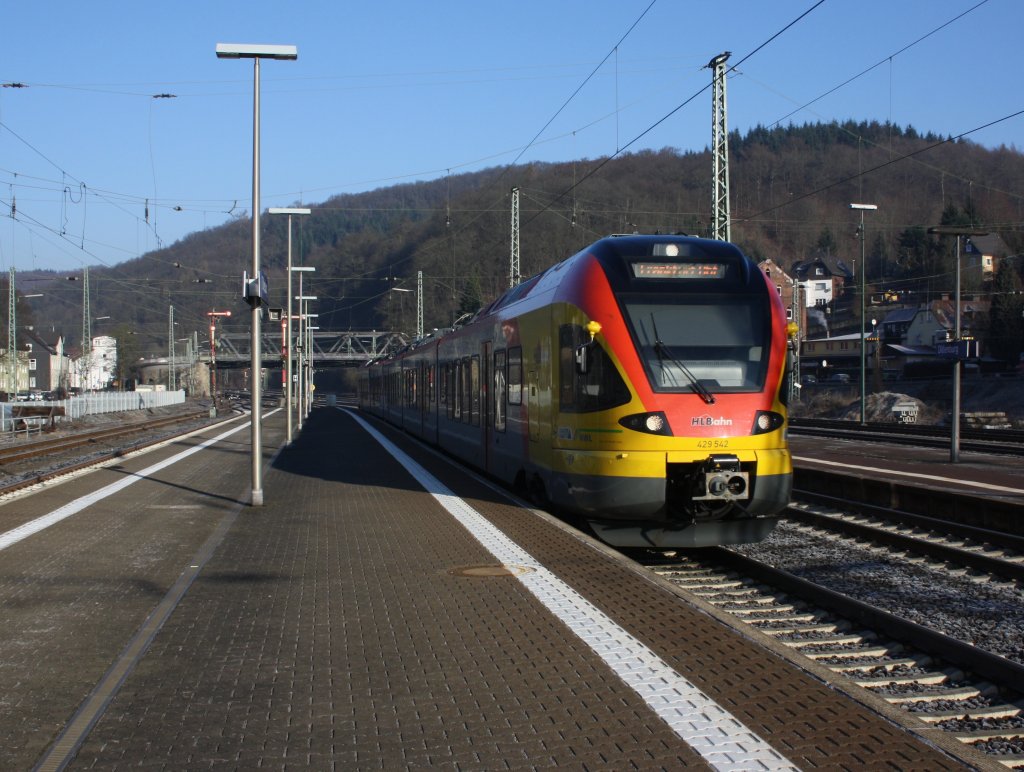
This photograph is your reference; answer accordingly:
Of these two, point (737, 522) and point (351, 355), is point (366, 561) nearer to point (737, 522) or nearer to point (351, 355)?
point (737, 522)

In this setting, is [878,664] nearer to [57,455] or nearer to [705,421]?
[705,421]

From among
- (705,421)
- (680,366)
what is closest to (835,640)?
(705,421)

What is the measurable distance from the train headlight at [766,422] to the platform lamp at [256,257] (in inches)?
265

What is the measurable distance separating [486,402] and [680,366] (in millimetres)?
6704

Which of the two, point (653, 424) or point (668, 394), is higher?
point (668, 394)

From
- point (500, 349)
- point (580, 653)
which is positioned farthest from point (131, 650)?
point (500, 349)

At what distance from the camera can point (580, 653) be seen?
6.11 meters

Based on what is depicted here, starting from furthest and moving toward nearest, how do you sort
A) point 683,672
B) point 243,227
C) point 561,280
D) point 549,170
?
point 243,227, point 549,170, point 561,280, point 683,672

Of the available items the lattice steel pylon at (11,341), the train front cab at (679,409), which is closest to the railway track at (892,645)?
the train front cab at (679,409)

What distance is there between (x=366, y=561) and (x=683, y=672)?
14.7 ft

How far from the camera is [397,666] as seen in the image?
233 inches

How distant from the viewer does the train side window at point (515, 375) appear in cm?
1398

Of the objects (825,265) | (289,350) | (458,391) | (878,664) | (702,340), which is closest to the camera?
(878,664)

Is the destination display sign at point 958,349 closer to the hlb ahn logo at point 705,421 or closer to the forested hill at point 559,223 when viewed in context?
the hlb ahn logo at point 705,421
